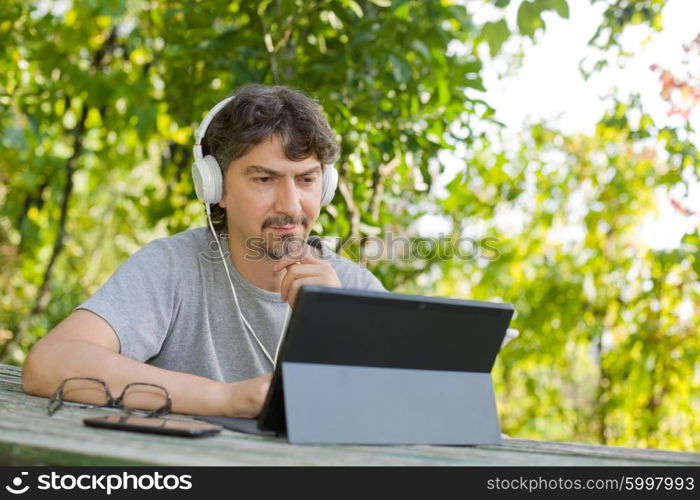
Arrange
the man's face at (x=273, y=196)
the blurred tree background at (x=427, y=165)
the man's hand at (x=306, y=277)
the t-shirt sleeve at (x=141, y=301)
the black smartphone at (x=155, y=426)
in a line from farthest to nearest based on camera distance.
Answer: the blurred tree background at (x=427, y=165) < the man's face at (x=273, y=196) < the t-shirt sleeve at (x=141, y=301) < the man's hand at (x=306, y=277) < the black smartphone at (x=155, y=426)

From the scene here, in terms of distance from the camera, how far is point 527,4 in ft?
6.59

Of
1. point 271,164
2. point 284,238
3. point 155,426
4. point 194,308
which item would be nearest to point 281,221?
point 284,238

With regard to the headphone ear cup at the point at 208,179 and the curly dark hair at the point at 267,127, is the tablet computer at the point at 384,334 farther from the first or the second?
the headphone ear cup at the point at 208,179

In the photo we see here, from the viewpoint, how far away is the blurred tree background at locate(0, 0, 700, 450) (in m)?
2.72

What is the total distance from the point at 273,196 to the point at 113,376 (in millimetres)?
661

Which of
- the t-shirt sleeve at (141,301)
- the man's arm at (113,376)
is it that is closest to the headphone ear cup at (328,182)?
the t-shirt sleeve at (141,301)

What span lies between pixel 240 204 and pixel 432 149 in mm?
1074

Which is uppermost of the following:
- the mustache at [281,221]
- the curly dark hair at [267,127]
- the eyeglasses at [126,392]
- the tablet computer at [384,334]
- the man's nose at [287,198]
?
the curly dark hair at [267,127]

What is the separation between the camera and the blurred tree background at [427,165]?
272 centimetres

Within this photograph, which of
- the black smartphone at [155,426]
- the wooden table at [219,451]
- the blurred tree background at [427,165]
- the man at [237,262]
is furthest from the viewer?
the blurred tree background at [427,165]

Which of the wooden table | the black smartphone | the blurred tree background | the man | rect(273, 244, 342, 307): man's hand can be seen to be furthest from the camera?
the blurred tree background

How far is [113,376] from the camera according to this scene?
1.40 meters

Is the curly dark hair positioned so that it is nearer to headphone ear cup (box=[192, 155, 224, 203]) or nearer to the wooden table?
headphone ear cup (box=[192, 155, 224, 203])

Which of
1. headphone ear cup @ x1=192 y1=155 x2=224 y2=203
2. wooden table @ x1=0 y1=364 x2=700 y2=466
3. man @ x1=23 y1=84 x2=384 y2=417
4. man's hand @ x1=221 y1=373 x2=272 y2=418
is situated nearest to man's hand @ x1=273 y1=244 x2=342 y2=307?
man @ x1=23 y1=84 x2=384 y2=417
